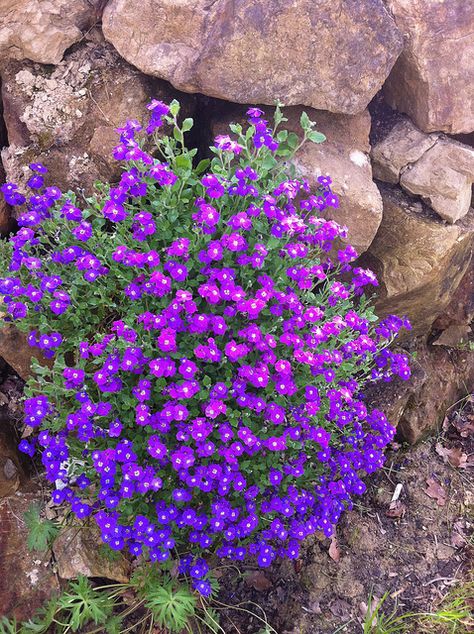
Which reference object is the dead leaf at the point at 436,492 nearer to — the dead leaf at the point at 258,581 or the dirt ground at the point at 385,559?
the dirt ground at the point at 385,559

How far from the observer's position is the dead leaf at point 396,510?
14.0 ft

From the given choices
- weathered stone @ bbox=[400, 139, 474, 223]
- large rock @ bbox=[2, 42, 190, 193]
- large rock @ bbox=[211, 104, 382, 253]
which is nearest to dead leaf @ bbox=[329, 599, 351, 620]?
large rock @ bbox=[211, 104, 382, 253]

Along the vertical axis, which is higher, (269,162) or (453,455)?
(269,162)

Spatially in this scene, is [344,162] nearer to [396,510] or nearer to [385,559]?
[396,510]

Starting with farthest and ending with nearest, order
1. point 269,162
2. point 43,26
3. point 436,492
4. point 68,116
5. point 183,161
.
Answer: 1. point 436,492
2. point 68,116
3. point 43,26
4. point 269,162
5. point 183,161

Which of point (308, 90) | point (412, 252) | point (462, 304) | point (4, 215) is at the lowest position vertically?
point (4, 215)

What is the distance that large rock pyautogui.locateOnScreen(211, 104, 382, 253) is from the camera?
3.74 metres

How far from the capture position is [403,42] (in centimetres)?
371

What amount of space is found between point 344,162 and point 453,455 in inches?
94.6

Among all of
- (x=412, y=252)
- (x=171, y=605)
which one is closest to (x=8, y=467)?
(x=171, y=605)

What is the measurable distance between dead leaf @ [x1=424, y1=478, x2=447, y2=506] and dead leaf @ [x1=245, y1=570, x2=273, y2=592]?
1391mm

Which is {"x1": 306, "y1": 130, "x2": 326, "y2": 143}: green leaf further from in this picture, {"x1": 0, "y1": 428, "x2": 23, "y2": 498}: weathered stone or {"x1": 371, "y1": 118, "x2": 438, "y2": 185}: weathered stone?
{"x1": 0, "y1": 428, "x2": 23, "y2": 498}: weathered stone

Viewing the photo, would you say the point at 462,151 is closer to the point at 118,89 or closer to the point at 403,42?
the point at 403,42

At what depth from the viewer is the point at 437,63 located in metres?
3.79
